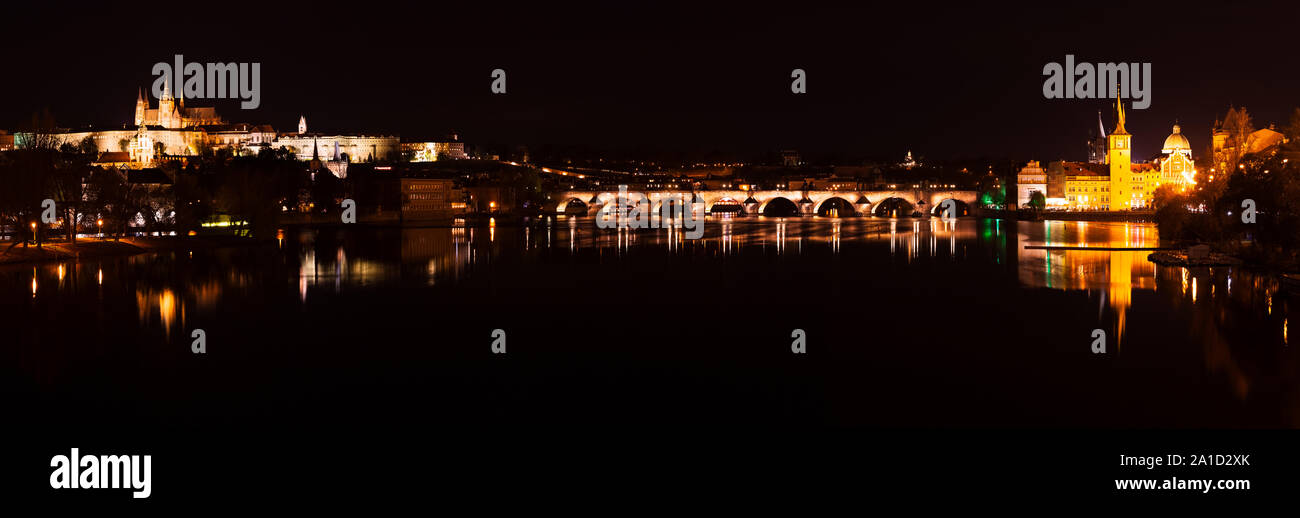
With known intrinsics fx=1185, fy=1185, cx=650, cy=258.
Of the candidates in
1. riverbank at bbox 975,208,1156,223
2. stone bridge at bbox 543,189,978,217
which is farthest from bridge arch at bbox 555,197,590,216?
riverbank at bbox 975,208,1156,223

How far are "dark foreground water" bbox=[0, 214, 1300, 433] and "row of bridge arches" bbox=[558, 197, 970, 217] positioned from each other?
186 ft

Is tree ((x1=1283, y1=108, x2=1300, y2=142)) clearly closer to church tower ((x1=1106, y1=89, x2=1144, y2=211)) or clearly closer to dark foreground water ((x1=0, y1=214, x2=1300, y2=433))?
dark foreground water ((x1=0, y1=214, x2=1300, y2=433))

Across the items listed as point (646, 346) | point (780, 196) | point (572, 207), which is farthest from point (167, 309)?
point (780, 196)

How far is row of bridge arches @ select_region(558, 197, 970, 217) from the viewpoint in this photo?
8206 centimetres

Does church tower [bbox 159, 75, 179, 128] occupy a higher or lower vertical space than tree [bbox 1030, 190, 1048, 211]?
higher

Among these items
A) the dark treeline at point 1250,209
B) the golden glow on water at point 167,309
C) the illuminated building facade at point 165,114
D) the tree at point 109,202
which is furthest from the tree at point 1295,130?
the illuminated building facade at point 165,114

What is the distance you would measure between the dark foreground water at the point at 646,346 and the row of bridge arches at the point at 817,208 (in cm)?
5676

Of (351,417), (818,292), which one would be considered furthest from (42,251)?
(351,417)

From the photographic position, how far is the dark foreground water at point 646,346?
1029 centimetres

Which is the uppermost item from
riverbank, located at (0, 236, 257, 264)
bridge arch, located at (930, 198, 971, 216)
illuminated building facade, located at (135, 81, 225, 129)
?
illuminated building facade, located at (135, 81, 225, 129)

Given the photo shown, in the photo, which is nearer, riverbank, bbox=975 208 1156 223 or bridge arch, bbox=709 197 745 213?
riverbank, bbox=975 208 1156 223

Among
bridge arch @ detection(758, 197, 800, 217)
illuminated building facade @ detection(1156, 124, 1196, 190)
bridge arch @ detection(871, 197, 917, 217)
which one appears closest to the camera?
illuminated building facade @ detection(1156, 124, 1196, 190)

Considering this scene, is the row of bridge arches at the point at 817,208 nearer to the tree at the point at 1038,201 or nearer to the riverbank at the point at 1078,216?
the tree at the point at 1038,201

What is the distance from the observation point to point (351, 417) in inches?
398
